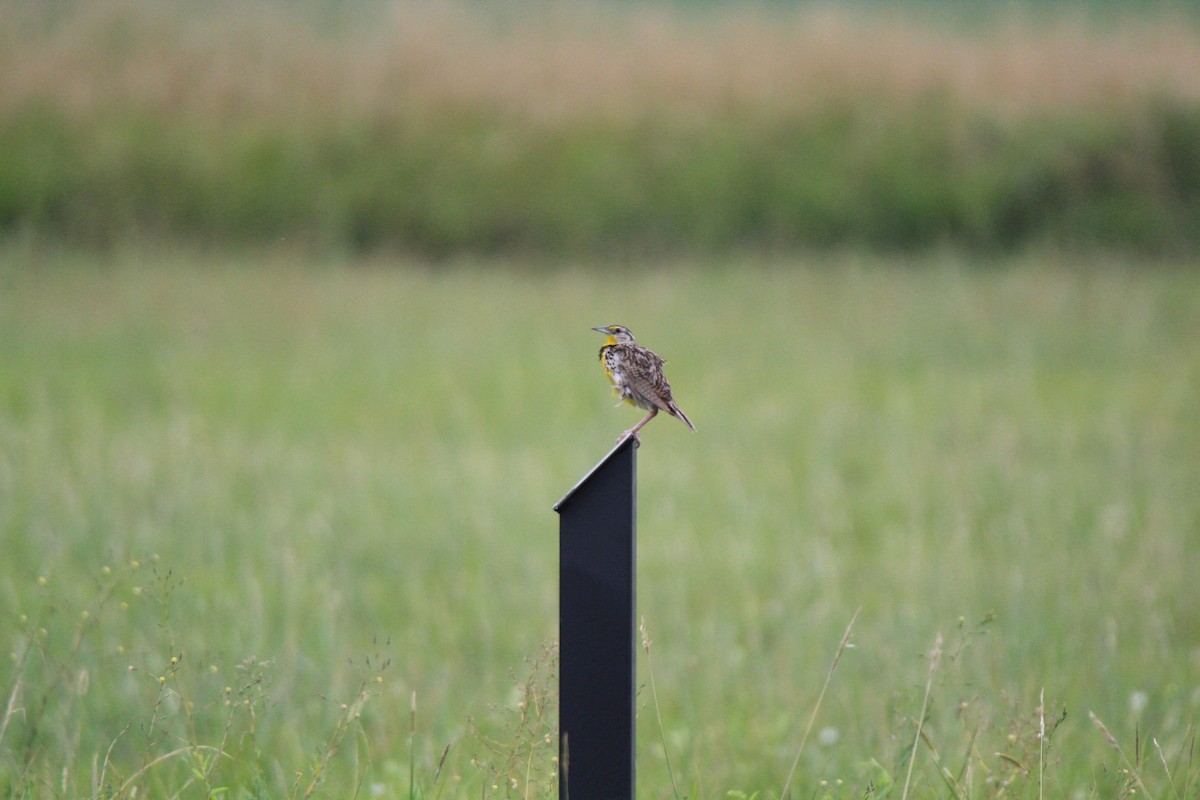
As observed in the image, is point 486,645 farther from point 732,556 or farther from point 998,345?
point 998,345

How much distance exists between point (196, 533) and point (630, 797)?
397 cm

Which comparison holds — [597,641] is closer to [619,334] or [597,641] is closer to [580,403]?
[619,334]

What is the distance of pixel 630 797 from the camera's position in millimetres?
2461

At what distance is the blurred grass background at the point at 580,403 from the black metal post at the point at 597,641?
0.69 ft

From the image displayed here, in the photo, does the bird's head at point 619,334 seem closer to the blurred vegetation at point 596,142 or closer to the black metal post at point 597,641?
the black metal post at point 597,641

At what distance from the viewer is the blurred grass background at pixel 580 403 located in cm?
388

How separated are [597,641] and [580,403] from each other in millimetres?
6277

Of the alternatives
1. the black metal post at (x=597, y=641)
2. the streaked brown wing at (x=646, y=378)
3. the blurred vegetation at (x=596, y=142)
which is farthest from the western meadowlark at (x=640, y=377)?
the blurred vegetation at (x=596, y=142)

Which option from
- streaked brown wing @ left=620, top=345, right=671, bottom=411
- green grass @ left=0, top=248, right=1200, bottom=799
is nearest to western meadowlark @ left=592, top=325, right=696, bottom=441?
streaked brown wing @ left=620, top=345, right=671, bottom=411

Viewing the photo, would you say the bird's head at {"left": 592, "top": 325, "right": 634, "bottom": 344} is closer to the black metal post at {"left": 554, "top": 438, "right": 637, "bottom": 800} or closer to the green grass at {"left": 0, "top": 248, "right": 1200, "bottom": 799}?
the black metal post at {"left": 554, "top": 438, "right": 637, "bottom": 800}

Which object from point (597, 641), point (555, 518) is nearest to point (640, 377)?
point (597, 641)

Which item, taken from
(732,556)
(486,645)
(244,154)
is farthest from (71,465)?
(244,154)

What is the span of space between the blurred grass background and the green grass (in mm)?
37

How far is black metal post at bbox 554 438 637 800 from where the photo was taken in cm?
236
